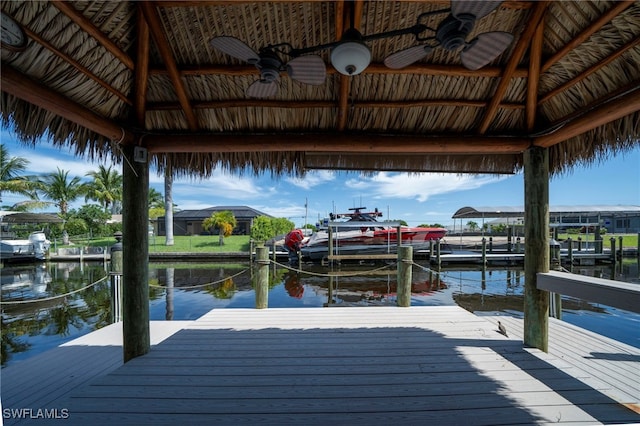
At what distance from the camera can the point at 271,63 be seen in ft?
6.87

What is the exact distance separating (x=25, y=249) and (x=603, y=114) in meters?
24.8

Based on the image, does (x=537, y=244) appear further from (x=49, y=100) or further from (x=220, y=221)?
(x=220, y=221)

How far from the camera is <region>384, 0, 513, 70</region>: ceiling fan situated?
1590 mm

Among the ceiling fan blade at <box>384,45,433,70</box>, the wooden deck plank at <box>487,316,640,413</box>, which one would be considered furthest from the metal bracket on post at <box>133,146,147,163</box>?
the wooden deck plank at <box>487,316,640,413</box>

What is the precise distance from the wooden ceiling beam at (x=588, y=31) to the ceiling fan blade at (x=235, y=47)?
255cm

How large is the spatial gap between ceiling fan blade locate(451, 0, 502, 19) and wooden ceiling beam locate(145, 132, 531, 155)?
1475mm

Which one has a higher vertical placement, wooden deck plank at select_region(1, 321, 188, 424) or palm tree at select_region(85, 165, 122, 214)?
palm tree at select_region(85, 165, 122, 214)

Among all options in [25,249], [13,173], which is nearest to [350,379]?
[25,249]

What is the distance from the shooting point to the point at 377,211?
56.9 ft

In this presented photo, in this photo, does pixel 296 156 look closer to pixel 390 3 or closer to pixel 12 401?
pixel 390 3

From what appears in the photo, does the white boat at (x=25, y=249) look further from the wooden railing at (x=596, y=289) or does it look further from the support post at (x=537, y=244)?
the wooden railing at (x=596, y=289)

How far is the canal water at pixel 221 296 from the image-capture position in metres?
5.85

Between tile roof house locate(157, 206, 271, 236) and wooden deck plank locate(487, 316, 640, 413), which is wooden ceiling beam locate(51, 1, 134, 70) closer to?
wooden deck plank locate(487, 316, 640, 413)

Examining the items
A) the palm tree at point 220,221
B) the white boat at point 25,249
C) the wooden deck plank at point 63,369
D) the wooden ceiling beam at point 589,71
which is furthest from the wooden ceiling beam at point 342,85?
the white boat at point 25,249
